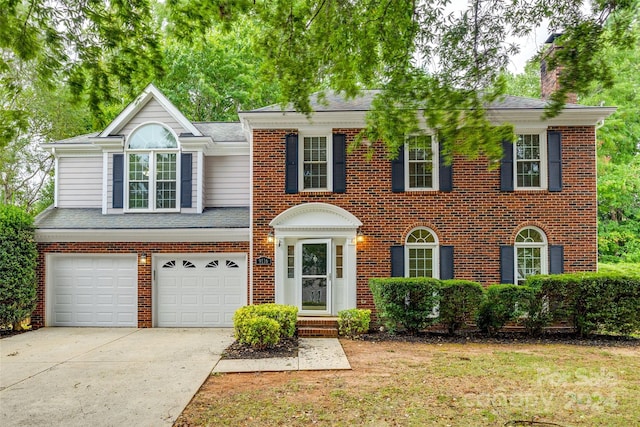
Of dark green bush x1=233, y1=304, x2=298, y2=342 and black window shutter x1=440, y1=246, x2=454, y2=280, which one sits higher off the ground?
black window shutter x1=440, y1=246, x2=454, y2=280

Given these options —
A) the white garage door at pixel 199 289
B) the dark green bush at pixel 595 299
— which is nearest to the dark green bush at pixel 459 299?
the dark green bush at pixel 595 299

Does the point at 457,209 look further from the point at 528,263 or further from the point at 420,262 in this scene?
the point at 528,263

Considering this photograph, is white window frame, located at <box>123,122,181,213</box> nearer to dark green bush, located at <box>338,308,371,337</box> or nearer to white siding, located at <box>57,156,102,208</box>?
white siding, located at <box>57,156,102,208</box>

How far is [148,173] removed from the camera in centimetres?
1132

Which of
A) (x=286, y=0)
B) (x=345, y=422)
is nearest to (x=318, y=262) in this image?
(x=345, y=422)

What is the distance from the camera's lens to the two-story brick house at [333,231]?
10.0 meters

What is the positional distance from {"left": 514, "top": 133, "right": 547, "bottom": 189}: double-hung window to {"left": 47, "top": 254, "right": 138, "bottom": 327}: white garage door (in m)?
10.5

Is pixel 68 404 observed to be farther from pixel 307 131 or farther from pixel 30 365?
pixel 307 131

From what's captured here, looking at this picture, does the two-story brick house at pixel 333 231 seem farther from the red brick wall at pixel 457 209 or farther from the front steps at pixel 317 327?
the front steps at pixel 317 327

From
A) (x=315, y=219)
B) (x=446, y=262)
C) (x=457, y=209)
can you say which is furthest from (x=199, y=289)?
(x=457, y=209)

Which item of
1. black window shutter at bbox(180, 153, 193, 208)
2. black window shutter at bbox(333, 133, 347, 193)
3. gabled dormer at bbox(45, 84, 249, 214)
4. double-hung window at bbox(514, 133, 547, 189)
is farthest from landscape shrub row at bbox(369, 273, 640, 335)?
black window shutter at bbox(180, 153, 193, 208)

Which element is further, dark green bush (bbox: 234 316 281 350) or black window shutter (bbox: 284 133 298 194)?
black window shutter (bbox: 284 133 298 194)

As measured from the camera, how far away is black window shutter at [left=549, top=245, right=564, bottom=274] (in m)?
9.84

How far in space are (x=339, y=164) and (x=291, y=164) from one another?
4.04 feet
